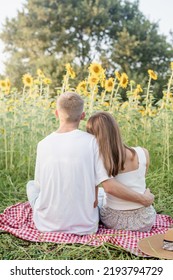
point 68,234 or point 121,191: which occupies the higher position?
point 121,191

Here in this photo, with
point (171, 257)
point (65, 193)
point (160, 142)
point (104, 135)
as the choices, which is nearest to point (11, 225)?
point (65, 193)

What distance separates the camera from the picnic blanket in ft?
8.83

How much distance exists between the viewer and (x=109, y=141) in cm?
277

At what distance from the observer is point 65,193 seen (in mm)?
2818

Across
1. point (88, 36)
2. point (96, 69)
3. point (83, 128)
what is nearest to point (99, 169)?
point (96, 69)

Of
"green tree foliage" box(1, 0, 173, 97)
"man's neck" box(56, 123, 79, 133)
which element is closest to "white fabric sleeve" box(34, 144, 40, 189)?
"man's neck" box(56, 123, 79, 133)

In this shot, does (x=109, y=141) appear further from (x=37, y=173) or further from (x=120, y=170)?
(x=37, y=173)

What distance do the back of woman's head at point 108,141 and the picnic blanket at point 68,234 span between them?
315mm

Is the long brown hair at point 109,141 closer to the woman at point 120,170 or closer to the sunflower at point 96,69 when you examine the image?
the woman at point 120,170

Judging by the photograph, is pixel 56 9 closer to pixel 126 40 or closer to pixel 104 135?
pixel 126 40

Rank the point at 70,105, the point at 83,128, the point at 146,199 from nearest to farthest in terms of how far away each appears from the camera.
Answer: the point at 70,105
the point at 146,199
the point at 83,128

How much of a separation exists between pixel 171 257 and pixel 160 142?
87.6 inches

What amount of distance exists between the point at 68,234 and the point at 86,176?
31 cm

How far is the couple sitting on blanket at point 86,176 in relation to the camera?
9.12 ft
